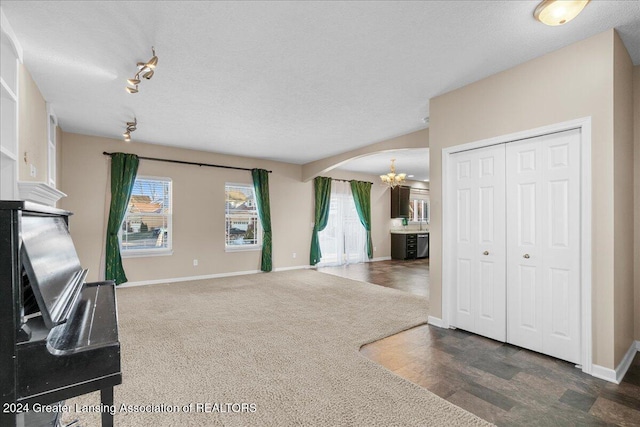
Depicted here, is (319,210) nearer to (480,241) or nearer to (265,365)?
(480,241)

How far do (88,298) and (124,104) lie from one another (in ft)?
9.70

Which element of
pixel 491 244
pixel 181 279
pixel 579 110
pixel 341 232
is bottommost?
pixel 181 279

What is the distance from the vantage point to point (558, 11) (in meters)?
2.02

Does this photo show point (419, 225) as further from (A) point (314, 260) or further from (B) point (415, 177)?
(A) point (314, 260)

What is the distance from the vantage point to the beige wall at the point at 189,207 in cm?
512

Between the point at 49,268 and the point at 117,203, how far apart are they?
4.70m

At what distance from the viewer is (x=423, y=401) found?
1993mm

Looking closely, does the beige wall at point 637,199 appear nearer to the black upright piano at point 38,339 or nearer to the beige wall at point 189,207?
the black upright piano at point 38,339

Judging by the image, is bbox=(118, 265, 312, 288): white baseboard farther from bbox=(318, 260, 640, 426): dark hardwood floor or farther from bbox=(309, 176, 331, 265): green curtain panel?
bbox=(318, 260, 640, 426): dark hardwood floor

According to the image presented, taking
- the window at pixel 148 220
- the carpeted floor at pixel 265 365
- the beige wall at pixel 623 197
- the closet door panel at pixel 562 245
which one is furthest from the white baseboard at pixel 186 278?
the beige wall at pixel 623 197

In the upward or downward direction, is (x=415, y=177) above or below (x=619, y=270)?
above

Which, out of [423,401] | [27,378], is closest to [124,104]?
[27,378]

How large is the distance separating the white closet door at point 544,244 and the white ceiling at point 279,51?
938mm

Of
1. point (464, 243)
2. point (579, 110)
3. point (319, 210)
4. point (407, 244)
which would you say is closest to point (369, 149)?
point (319, 210)
